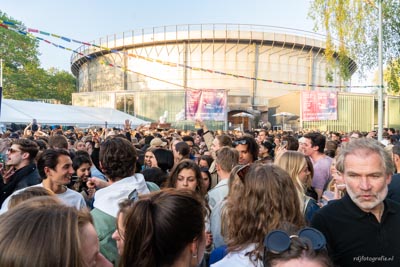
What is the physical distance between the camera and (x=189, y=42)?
4378cm

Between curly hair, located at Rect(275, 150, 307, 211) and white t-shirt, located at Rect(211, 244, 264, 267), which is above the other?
curly hair, located at Rect(275, 150, 307, 211)

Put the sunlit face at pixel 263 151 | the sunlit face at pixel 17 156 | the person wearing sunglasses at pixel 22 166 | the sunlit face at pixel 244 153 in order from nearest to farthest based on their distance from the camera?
the person wearing sunglasses at pixel 22 166 < the sunlit face at pixel 17 156 < the sunlit face at pixel 244 153 < the sunlit face at pixel 263 151

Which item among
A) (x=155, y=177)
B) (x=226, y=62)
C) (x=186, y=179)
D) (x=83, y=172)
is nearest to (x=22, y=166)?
(x=83, y=172)

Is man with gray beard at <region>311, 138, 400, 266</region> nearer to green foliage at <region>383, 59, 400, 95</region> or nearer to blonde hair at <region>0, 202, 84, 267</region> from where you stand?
blonde hair at <region>0, 202, 84, 267</region>

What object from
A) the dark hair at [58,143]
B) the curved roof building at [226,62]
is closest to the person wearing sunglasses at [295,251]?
the dark hair at [58,143]

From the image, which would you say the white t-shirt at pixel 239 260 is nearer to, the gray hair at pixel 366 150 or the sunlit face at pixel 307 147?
the gray hair at pixel 366 150

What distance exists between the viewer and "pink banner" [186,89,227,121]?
23.6 m

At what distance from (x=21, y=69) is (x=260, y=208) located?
5292 centimetres

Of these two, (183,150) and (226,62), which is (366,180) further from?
(226,62)

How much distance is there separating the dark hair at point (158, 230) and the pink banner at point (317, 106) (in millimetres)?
24866

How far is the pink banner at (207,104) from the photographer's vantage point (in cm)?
2359

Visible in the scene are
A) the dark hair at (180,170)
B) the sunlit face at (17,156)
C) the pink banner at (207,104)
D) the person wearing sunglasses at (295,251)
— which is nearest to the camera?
the person wearing sunglasses at (295,251)

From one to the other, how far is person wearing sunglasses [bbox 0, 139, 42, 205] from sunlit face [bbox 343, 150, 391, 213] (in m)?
3.65

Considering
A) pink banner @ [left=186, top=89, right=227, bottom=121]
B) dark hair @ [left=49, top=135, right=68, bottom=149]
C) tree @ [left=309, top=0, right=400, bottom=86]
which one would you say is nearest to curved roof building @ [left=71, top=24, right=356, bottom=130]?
pink banner @ [left=186, top=89, right=227, bottom=121]
